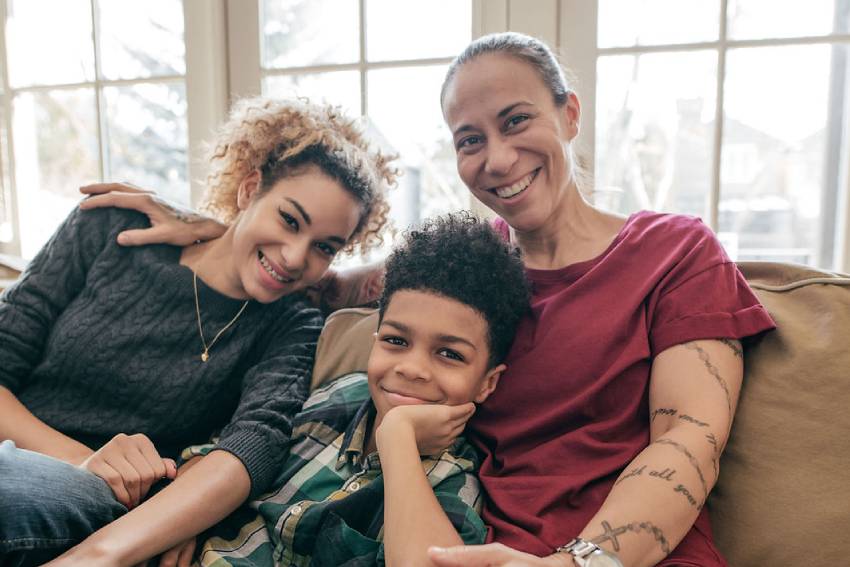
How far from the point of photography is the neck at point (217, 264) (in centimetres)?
139

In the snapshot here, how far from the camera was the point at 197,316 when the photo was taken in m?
1.36

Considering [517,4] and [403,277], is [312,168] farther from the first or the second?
[517,4]

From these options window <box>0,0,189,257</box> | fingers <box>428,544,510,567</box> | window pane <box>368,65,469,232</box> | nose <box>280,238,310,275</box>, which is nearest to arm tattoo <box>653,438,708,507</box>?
fingers <box>428,544,510,567</box>

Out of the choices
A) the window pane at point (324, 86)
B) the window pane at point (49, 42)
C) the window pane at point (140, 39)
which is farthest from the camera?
the window pane at point (49, 42)

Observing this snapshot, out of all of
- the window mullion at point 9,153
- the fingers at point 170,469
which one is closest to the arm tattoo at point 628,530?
the fingers at point 170,469

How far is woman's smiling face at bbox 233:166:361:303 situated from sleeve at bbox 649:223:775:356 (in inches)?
25.0

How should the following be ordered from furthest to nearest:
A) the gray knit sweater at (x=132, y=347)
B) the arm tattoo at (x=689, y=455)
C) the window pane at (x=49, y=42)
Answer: the window pane at (x=49, y=42) → the gray knit sweater at (x=132, y=347) → the arm tattoo at (x=689, y=455)

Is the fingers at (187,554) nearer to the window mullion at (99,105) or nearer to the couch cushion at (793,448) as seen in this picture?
the couch cushion at (793,448)

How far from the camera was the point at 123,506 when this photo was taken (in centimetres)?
106

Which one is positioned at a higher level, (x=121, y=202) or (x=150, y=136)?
(x=150, y=136)

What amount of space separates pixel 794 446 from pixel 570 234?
505 mm

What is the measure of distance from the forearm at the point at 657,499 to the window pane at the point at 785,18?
1193 mm

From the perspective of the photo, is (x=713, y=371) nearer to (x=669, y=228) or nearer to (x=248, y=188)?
(x=669, y=228)

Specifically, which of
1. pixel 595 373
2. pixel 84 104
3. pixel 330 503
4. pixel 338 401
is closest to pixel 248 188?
pixel 338 401
